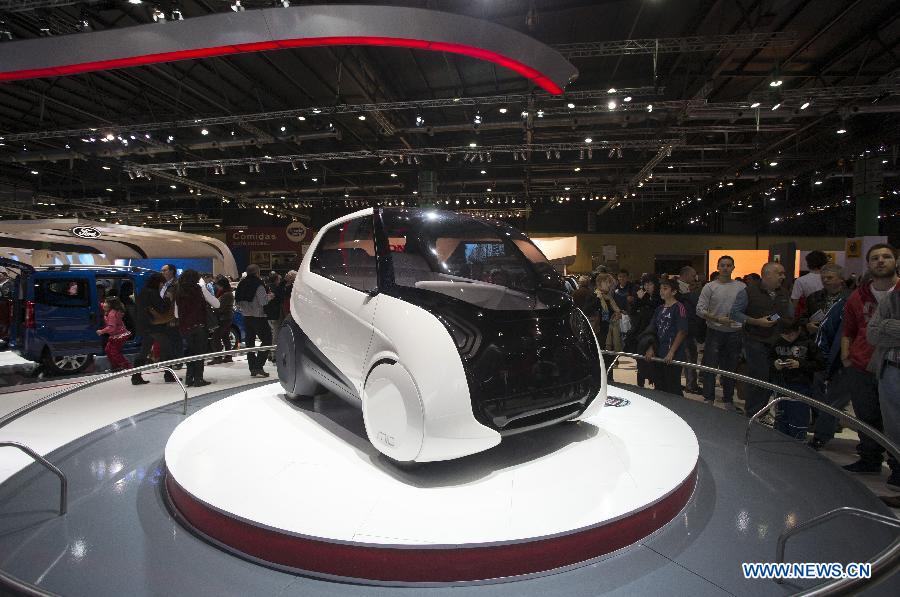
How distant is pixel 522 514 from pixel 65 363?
7.34 metres

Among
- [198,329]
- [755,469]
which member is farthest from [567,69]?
[198,329]

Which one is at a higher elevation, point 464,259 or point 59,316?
point 464,259

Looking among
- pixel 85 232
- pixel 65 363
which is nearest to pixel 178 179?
pixel 85 232

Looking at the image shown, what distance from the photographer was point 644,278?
5609 mm

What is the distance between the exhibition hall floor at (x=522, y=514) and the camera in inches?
69.9

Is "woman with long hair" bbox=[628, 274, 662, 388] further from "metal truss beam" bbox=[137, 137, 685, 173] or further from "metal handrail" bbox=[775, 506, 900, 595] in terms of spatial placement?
"metal truss beam" bbox=[137, 137, 685, 173]

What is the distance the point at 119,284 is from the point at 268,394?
5000mm

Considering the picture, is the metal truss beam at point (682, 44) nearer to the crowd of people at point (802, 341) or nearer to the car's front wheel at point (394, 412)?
the crowd of people at point (802, 341)

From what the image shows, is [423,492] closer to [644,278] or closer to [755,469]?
[755,469]

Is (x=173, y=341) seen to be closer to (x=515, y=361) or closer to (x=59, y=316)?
(x=59, y=316)

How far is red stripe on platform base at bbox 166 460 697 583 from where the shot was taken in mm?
1774

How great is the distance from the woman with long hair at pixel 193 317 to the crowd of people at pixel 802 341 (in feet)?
14.1

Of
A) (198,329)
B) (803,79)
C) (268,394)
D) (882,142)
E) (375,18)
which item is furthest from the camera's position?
(882,142)

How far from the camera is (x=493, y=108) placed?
9891mm
